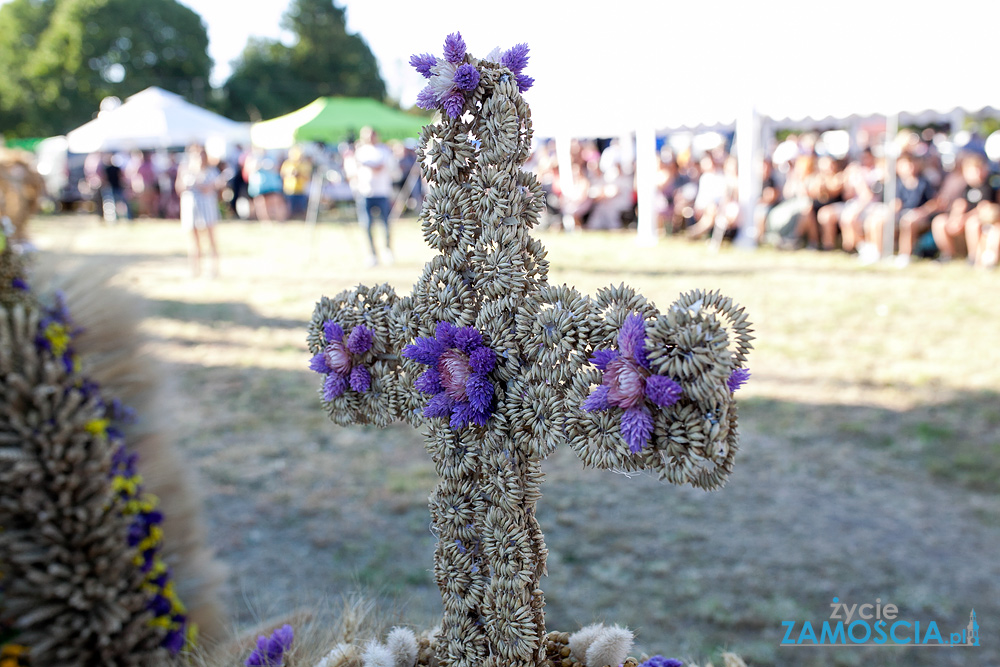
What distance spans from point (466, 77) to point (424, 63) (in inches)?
A: 4.3

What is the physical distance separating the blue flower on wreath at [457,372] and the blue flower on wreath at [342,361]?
14cm

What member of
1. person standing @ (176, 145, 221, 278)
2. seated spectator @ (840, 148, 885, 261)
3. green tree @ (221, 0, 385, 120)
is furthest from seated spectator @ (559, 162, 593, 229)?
green tree @ (221, 0, 385, 120)

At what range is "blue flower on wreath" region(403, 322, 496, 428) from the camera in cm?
123

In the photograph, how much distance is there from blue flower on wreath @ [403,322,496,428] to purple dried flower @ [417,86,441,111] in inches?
14.5

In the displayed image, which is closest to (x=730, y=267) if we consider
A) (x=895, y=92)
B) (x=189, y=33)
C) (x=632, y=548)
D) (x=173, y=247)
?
(x=895, y=92)

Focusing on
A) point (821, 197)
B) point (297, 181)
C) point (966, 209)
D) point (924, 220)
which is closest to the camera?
point (966, 209)

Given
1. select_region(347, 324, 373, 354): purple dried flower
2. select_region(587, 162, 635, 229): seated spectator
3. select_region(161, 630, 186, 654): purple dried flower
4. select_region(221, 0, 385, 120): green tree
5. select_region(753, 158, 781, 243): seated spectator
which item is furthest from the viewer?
select_region(221, 0, 385, 120): green tree

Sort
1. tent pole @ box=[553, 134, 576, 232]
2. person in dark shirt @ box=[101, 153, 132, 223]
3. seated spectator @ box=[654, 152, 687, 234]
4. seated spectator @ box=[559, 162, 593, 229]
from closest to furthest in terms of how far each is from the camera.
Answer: seated spectator @ box=[654, 152, 687, 234] → seated spectator @ box=[559, 162, 593, 229] → tent pole @ box=[553, 134, 576, 232] → person in dark shirt @ box=[101, 153, 132, 223]

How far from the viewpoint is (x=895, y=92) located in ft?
32.6

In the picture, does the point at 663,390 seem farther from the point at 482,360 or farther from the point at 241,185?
the point at 241,185

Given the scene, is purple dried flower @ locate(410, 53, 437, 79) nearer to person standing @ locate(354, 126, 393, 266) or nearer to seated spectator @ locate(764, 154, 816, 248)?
person standing @ locate(354, 126, 393, 266)

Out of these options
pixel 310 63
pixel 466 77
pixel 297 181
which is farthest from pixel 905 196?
pixel 310 63

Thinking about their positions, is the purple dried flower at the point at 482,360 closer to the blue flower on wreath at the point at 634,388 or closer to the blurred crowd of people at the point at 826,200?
the blue flower on wreath at the point at 634,388

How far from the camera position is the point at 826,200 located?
1173 cm
